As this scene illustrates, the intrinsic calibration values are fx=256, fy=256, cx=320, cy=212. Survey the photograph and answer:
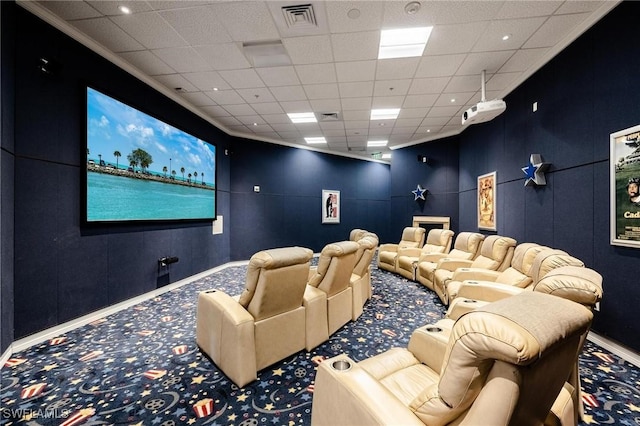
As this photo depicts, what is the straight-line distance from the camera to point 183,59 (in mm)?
3771

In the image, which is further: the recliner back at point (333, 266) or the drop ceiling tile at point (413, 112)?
the drop ceiling tile at point (413, 112)

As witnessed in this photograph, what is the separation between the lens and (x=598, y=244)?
2902 millimetres

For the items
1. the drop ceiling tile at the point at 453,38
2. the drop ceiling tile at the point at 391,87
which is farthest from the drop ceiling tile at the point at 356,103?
the drop ceiling tile at the point at 453,38

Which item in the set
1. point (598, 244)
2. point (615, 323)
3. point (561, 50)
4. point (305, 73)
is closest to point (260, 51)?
point (305, 73)

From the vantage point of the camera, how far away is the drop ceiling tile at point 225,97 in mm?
4797

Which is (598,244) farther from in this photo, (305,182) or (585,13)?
(305,182)

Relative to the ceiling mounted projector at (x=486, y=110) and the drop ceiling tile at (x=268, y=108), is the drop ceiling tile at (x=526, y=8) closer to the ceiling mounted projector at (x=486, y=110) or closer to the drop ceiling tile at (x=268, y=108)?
the ceiling mounted projector at (x=486, y=110)

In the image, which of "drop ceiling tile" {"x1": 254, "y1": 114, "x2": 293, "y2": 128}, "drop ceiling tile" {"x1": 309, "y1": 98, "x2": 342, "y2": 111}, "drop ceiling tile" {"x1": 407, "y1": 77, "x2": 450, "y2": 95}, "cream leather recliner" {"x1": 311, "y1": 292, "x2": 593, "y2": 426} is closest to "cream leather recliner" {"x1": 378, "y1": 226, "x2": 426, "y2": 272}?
"drop ceiling tile" {"x1": 407, "y1": 77, "x2": 450, "y2": 95}

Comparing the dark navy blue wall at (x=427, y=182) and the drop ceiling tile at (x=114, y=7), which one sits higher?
the drop ceiling tile at (x=114, y=7)

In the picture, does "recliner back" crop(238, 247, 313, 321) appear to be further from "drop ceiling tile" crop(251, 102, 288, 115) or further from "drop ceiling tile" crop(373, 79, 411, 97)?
"drop ceiling tile" crop(251, 102, 288, 115)

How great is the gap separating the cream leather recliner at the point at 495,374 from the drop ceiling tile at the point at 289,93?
15.2 feet

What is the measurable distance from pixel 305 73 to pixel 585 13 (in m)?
3.44

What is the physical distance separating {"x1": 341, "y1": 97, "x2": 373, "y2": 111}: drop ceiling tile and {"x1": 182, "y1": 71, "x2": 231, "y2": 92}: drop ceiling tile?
2.28m

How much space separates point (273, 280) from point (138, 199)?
3.21 metres
